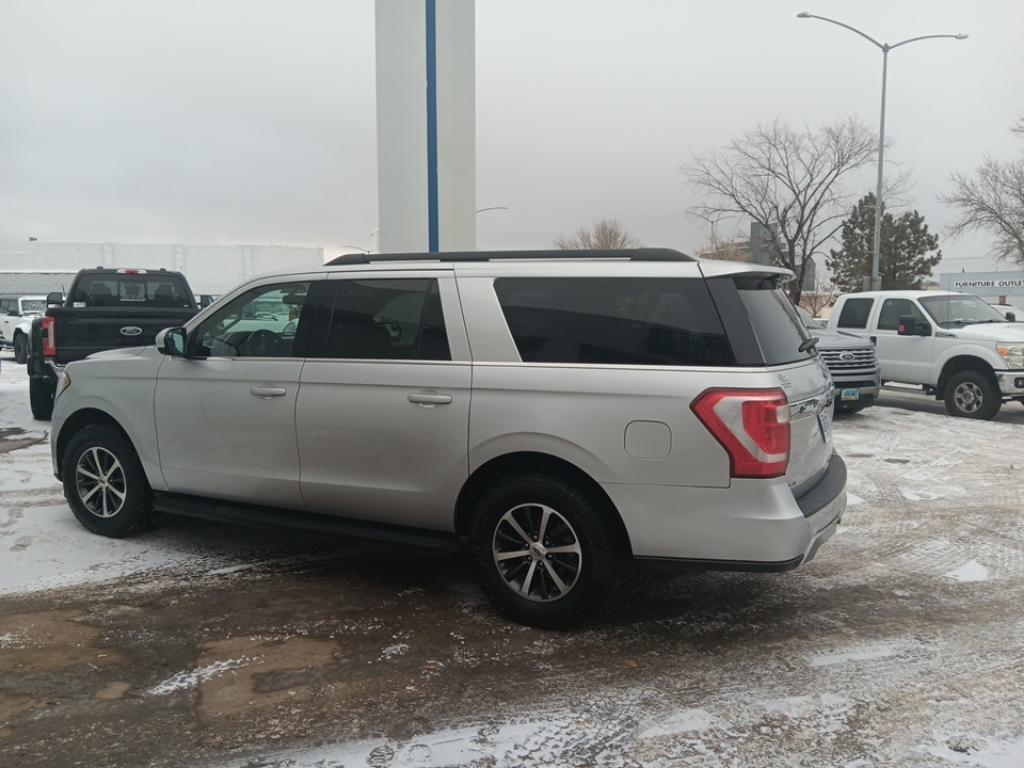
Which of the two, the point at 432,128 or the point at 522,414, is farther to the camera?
the point at 432,128

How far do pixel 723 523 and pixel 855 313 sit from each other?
11.1m

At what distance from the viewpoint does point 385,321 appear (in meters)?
4.70

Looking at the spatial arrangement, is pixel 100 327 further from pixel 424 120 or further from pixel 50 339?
pixel 424 120

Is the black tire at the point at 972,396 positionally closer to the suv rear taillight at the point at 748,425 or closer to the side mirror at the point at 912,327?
the side mirror at the point at 912,327

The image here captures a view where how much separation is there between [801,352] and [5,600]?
15.2 ft

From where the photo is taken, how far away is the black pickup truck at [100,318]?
9.88 metres

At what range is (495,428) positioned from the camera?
4219 millimetres

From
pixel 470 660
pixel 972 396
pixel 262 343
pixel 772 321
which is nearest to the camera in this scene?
pixel 470 660

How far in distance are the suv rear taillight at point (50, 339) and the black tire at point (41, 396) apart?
1.25 metres

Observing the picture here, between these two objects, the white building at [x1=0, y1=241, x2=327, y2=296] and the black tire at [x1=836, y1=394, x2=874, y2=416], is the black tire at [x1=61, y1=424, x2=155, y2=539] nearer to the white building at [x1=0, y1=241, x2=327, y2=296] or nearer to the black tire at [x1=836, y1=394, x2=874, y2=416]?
the black tire at [x1=836, y1=394, x2=874, y2=416]

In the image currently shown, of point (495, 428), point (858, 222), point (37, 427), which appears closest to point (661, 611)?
point (495, 428)

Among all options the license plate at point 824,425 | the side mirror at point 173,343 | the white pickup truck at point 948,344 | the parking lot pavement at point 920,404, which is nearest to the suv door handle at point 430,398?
the side mirror at point 173,343

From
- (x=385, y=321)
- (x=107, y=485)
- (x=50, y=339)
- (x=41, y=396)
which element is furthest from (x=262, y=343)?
(x=41, y=396)

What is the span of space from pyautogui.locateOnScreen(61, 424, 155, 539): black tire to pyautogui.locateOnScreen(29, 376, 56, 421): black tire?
5.91 m
